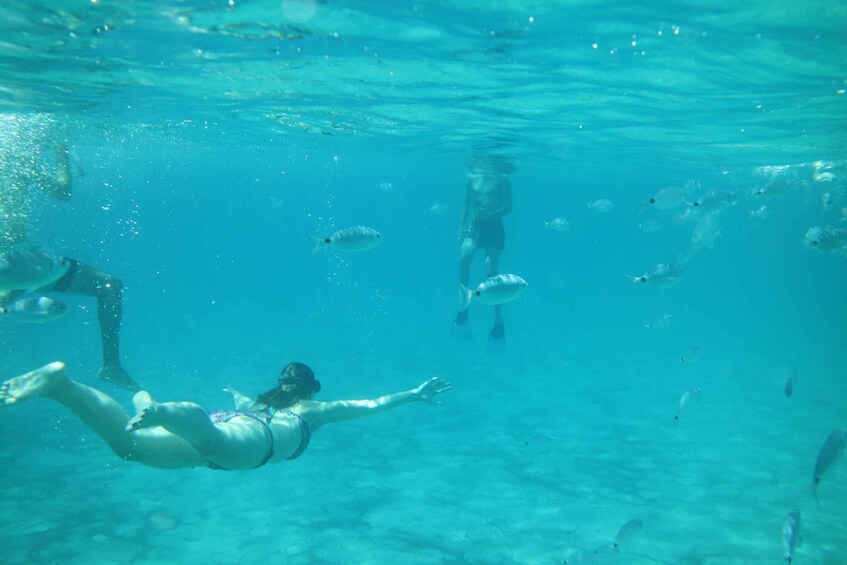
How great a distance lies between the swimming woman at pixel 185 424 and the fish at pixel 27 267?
2.23 metres

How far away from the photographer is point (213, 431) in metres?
5.39

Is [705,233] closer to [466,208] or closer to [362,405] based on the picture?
[466,208]

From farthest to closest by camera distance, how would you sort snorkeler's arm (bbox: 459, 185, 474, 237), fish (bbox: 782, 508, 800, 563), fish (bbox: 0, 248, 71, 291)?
snorkeler's arm (bbox: 459, 185, 474, 237) < fish (bbox: 0, 248, 71, 291) < fish (bbox: 782, 508, 800, 563)

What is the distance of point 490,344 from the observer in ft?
42.2

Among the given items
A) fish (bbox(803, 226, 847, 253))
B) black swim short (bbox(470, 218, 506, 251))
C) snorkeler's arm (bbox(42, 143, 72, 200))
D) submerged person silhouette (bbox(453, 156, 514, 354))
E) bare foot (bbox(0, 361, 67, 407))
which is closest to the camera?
bare foot (bbox(0, 361, 67, 407))

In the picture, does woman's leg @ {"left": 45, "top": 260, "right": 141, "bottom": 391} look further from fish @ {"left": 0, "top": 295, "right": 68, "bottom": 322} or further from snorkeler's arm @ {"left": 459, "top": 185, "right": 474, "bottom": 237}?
snorkeler's arm @ {"left": 459, "top": 185, "right": 474, "bottom": 237}

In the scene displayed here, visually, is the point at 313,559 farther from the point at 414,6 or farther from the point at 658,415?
the point at 658,415

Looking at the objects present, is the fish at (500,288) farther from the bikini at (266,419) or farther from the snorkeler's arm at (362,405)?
the bikini at (266,419)

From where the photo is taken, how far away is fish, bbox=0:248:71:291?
675 centimetres

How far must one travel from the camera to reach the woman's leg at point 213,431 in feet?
16.4

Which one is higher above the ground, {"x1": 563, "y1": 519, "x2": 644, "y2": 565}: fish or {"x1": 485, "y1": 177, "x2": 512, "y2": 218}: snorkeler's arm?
{"x1": 485, "y1": 177, "x2": 512, "y2": 218}: snorkeler's arm

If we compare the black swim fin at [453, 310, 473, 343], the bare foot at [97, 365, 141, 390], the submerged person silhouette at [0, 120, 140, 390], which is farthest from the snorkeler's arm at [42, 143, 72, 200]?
the black swim fin at [453, 310, 473, 343]

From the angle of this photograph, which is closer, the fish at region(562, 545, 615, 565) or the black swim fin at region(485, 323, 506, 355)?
the fish at region(562, 545, 615, 565)

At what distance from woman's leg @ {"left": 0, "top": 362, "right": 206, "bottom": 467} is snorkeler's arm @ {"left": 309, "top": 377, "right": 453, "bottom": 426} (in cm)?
187
